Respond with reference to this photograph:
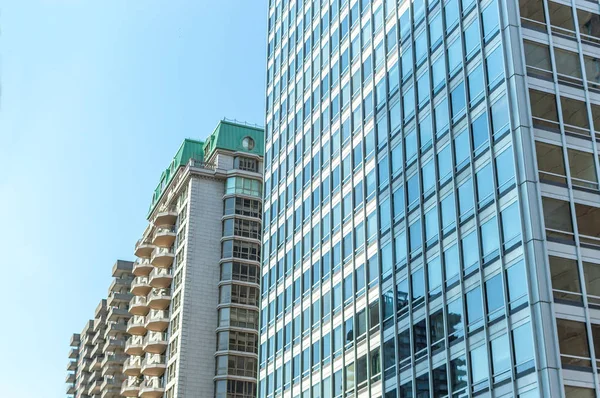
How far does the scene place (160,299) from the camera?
99312 mm

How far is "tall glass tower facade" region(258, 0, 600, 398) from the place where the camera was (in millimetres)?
40188

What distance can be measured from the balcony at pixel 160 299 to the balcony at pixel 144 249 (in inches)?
359

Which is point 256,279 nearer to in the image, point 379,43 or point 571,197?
point 379,43

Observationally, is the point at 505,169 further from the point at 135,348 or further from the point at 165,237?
the point at 135,348

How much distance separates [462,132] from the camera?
156 feet

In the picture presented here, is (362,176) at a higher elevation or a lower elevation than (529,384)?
higher

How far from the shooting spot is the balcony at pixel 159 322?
323 ft

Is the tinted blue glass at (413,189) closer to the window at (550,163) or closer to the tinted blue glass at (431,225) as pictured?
the tinted blue glass at (431,225)

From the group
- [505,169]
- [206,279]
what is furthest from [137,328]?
[505,169]

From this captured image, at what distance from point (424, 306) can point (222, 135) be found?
55.8m

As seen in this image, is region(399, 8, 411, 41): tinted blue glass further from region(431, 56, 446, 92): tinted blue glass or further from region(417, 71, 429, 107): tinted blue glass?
region(431, 56, 446, 92): tinted blue glass

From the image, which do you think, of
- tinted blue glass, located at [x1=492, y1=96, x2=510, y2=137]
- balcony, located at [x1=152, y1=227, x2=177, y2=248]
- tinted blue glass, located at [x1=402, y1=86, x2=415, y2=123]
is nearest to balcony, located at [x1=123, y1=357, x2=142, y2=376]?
balcony, located at [x1=152, y1=227, x2=177, y2=248]

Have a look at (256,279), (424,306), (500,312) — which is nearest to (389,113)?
(424,306)

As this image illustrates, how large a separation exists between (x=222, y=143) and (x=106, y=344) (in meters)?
43.0
